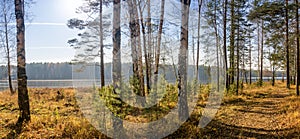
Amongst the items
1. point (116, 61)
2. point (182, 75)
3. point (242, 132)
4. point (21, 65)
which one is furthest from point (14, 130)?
point (242, 132)

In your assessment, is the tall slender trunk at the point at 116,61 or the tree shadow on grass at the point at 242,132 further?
the tree shadow on grass at the point at 242,132

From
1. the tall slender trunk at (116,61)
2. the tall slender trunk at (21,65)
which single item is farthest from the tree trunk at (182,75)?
the tall slender trunk at (21,65)

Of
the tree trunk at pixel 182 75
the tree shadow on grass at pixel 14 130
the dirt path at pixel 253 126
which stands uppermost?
the tree trunk at pixel 182 75

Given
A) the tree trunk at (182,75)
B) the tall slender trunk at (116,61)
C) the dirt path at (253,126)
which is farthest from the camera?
the tree trunk at (182,75)

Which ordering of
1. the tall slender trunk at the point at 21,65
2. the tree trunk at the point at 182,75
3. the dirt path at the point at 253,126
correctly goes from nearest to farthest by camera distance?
the dirt path at the point at 253,126 < the tall slender trunk at the point at 21,65 < the tree trunk at the point at 182,75

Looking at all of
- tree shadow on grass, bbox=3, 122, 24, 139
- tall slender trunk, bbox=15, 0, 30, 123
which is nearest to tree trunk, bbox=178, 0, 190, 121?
tree shadow on grass, bbox=3, 122, 24, 139

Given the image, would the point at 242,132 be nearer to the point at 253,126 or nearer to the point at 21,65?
the point at 253,126

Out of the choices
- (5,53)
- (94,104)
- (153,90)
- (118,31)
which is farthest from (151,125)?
(5,53)

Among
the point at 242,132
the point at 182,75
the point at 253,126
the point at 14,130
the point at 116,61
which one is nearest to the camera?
the point at 116,61

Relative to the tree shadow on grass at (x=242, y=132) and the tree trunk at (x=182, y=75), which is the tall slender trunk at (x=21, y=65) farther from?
the tree shadow on grass at (x=242, y=132)

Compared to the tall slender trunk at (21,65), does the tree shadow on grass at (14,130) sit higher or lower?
lower

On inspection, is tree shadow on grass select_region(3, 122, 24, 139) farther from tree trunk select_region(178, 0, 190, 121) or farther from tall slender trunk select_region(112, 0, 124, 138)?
tree trunk select_region(178, 0, 190, 121)

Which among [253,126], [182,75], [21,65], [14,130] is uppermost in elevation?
[21,65]

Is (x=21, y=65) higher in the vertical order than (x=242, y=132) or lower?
higher
